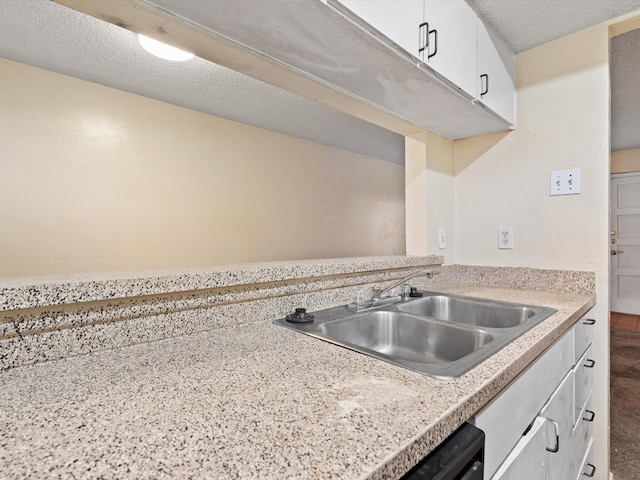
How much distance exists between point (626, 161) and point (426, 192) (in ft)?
14.5

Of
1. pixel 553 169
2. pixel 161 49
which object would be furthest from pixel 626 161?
pixel 161 49

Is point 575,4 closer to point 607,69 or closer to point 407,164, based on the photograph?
point 607,69

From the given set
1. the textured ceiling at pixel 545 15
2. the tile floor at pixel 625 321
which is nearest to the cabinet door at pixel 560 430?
the textured ceiling at pixel 545 15

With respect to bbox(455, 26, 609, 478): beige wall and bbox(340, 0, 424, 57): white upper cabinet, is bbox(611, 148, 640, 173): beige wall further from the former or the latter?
bbox(340, 0, 424, 57): white upper cabinet

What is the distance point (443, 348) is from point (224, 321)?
0.67 metres

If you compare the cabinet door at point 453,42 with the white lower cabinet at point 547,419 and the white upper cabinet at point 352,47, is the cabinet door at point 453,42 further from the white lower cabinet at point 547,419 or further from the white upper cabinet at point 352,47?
the white lower cabinet at point 547,419

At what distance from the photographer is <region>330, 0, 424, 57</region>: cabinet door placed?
0.79 meters

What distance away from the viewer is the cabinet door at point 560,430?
0.87m

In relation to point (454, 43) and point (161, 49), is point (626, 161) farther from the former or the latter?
point (161, 49)

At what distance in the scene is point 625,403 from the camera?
7.07 ft

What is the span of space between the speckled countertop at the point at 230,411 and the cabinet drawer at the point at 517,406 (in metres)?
0.05

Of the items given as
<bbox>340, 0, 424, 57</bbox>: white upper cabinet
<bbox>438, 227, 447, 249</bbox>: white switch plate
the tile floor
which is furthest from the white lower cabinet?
the tile floor

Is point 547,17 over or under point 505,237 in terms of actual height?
over

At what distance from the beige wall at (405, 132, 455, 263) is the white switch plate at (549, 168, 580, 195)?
492mm
